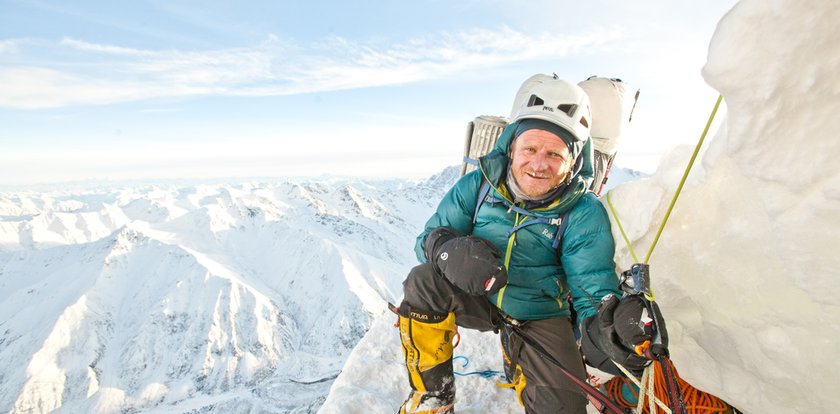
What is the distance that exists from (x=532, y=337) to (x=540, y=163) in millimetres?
1499

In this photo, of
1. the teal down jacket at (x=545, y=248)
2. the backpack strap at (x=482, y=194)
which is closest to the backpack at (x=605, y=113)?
the backpack strap at (x=482, y=194)

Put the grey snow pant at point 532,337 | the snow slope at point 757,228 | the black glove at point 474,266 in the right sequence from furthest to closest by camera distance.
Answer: the grey snow pant at point 532,337 < the black glove at point 474,266 < the snow slope at point 757,228

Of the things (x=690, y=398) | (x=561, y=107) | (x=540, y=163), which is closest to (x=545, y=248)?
(x=540, y=163)

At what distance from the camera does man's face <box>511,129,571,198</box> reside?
11.5ft

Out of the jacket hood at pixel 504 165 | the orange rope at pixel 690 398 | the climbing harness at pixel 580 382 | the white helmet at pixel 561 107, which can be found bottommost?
the orange rope at pixel 690 398

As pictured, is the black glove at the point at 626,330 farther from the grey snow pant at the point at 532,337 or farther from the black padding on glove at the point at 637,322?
the grey snow pant at the point at 532,337

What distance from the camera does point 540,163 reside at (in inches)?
138

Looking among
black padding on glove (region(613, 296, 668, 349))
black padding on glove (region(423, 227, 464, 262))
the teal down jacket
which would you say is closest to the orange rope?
the teal down jacket

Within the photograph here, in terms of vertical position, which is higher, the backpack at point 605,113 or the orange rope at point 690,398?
the backpack at point 605,113

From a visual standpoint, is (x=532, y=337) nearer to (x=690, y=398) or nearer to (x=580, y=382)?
(x=580, y=382)

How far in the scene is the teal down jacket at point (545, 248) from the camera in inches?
129

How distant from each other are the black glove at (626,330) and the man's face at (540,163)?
1.06 meters

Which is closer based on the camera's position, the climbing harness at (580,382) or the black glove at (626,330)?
the black glove at (626,330)

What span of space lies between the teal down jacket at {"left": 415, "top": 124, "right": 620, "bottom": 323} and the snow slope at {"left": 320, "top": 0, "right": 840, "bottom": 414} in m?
0.38
